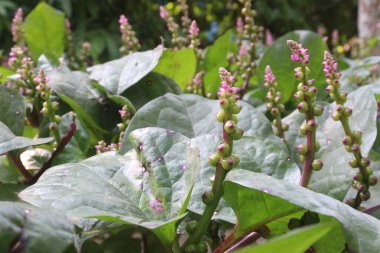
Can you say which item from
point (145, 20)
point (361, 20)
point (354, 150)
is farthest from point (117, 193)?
point (145, 20)

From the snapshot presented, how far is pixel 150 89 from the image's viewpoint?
993mm

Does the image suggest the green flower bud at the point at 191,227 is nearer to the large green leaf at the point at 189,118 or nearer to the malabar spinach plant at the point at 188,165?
the malabar spinach plant at the point at 188,165

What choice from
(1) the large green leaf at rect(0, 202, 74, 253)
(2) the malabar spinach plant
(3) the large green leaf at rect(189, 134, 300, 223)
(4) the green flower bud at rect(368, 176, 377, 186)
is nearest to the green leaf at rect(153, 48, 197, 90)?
(2) the malabar spinach plant

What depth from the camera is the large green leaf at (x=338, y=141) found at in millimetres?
726

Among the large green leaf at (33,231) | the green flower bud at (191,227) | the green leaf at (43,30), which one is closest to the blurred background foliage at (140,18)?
the green leaf at (43,30)

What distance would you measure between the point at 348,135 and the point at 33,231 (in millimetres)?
422

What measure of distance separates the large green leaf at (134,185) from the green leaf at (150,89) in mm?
321

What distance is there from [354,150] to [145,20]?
13.5 ft

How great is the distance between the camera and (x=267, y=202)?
1.81 feet

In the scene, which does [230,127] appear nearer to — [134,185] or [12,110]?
[134,185]

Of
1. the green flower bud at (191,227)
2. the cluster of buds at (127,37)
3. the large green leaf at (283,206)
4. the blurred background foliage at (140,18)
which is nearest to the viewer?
the large green leaf at (283,206)

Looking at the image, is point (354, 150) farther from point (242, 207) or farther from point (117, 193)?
point (117, 193)

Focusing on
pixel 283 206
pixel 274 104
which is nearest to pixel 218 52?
pixel 274 104

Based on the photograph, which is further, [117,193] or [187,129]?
[187,129]
